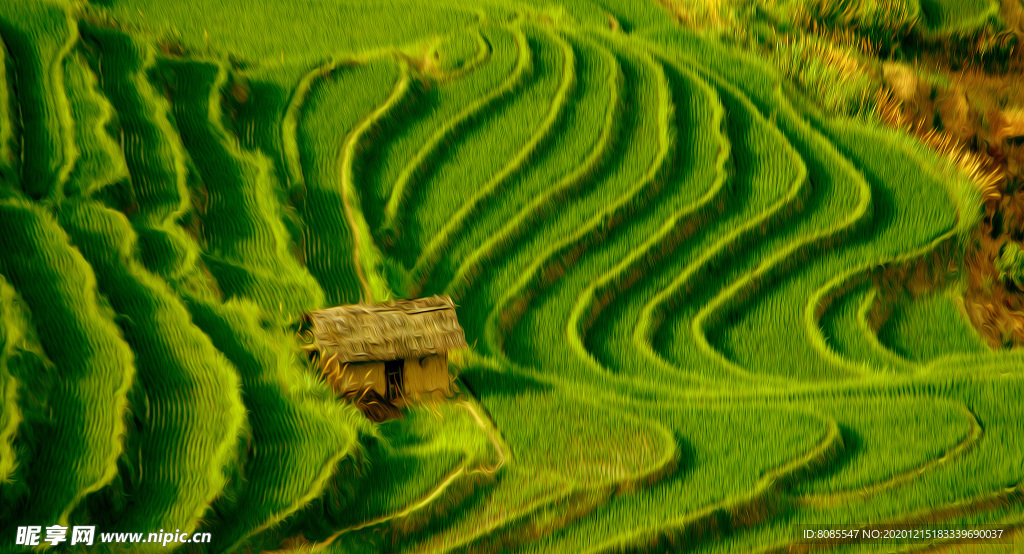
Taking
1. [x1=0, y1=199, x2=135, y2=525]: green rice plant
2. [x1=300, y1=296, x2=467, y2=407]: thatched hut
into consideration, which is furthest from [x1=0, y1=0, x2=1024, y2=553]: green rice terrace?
[x1=300, y1=296, x2=467, y2=407]: thatched hut

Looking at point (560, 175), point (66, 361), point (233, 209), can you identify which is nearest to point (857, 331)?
point (560, 175)

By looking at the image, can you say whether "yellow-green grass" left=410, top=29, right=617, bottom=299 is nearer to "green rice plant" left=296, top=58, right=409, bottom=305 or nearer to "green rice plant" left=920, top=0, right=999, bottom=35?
"green rice plant" left=296, top=58, right=409, bottom=305

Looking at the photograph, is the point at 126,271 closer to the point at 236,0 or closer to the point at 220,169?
Answer: the point at 220,169

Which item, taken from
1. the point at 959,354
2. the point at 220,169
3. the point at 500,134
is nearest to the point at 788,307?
the point at 959,354

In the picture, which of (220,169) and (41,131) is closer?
(41,131)

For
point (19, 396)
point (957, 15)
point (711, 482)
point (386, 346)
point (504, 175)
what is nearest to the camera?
point (19, 396)

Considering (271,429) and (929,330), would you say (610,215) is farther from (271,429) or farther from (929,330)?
(271,429)
